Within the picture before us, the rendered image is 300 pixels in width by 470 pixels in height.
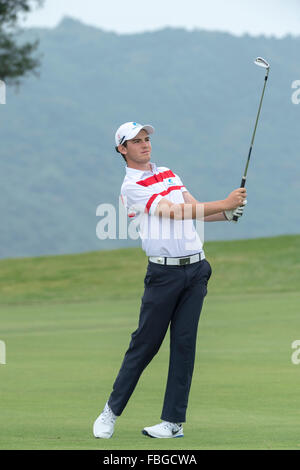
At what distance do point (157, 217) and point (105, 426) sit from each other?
4.04ft

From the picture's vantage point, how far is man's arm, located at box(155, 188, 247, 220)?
17.7 ft

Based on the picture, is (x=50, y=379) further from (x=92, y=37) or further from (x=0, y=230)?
(x=92, y=37)

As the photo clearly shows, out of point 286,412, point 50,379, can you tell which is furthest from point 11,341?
point 286,412

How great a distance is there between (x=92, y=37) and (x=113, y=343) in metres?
169

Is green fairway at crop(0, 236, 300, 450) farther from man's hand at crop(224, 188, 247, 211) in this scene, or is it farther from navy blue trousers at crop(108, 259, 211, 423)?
man's hand at crop(224, 188, 247, 211)

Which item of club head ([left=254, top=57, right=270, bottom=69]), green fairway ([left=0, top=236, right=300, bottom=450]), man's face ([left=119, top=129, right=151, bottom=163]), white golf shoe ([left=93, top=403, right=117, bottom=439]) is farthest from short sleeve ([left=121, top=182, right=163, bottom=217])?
green fairway ([left=0, top=236, right=300, bottom=450])

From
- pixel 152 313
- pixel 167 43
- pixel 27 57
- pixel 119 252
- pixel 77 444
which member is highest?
pixel 167 43

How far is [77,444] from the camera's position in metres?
5.27

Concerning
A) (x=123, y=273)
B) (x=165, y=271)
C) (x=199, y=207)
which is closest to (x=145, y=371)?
(x=165, y=271)

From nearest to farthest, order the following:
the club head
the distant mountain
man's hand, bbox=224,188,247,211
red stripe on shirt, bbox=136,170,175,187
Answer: man's hand, bbox=224,188,247,211 < red stripe on shirt, bbox=136,170,175,187 < the club head < the distant mountain

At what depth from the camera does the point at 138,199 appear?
564 centimetres

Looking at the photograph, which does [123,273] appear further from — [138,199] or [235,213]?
[235,213]

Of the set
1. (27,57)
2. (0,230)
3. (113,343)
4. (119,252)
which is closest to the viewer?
(113,343)

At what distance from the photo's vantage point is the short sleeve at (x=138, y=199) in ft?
18.2
